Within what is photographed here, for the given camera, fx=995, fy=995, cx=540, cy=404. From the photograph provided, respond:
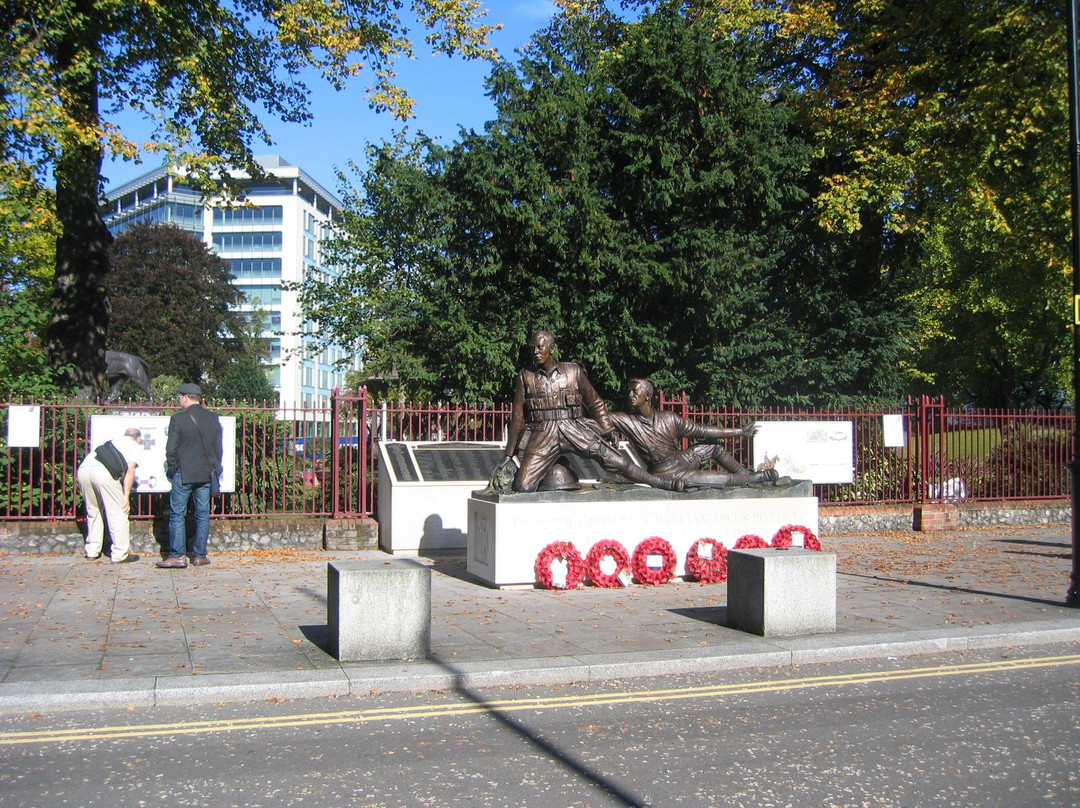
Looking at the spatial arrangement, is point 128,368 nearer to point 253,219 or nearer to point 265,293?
point 253,219

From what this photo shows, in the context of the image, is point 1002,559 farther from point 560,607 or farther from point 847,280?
point 847,280

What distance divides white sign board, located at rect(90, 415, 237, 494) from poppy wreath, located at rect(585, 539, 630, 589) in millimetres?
5558

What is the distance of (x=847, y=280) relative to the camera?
23.0 m

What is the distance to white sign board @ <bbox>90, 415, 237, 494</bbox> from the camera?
546 inches

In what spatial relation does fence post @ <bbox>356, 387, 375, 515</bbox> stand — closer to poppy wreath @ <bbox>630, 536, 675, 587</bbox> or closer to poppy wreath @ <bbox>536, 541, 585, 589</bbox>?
poppy wreath @ <bbox>536, 541, 585, 589</bbox>

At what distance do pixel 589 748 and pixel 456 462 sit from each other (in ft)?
31.7

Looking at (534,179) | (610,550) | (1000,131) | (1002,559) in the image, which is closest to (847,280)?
(1000,131)

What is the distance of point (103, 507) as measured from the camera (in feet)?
44.1

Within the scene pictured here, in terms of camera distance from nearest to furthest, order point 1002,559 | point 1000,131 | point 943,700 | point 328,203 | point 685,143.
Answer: point 943,700
point 1002,559
point 1000,131
point 685,143
point 328,203

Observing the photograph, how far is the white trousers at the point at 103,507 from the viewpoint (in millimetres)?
12945

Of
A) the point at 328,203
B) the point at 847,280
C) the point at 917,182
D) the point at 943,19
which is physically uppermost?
the point at 328,203

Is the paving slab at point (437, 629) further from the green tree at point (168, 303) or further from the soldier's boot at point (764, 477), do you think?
the green tree at point (168, 303)

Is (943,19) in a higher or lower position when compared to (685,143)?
higher

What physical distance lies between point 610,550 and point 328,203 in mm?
96246
